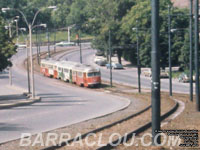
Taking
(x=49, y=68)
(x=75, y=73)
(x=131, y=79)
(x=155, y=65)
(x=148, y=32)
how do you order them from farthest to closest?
(x=148, y=32) → (x=131, y=79) → (x=49, y=68) → (x=75, y=73) → (x=155, y=65)

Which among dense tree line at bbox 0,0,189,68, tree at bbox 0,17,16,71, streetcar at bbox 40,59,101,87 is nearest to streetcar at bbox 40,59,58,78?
streetcar at bbox 40,59,101,87

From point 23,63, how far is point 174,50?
105 ft

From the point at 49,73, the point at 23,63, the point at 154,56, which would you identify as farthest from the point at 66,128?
the point at 23,63

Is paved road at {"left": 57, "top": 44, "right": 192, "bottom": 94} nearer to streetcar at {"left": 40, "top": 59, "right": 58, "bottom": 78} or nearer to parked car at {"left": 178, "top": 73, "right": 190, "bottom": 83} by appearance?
parked car at {"left": 178, "top": 73, "right": 190, "bottom": 83}

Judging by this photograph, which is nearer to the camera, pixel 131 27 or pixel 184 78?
pixel 184 78

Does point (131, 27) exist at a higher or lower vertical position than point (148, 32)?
higher

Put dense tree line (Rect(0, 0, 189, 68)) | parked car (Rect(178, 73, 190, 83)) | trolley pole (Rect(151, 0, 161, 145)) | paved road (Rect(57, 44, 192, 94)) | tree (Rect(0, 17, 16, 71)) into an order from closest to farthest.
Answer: trolley pole (Rect(151, 0, 161, 145)) → tree (Rect(0, 17, 16, 71)) → paved road (Rect(57, 44, 192, 94)) → parked car (Rect(178, 73, 190, 83)) → dense tree line (Rect(0, 0, 189, 68))

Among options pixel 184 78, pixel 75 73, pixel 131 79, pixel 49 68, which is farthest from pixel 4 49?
pixel 184 78

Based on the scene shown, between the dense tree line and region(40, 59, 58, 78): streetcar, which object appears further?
the dense tree line

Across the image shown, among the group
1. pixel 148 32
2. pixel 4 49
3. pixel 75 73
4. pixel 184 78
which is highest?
pixel 148 32

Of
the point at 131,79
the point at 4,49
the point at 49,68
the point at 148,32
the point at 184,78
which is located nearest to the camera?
the point at 4,49

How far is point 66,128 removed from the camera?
19703 mm

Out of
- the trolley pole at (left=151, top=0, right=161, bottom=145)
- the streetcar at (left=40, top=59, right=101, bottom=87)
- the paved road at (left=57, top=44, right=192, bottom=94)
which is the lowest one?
the paved road at (left=57, top=44, right=192, bottom=94)

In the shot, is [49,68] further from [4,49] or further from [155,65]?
[155,65]
